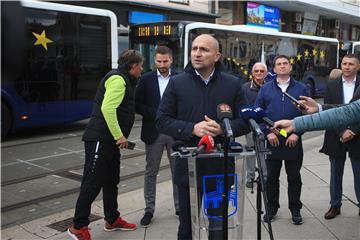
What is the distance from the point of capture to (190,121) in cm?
338

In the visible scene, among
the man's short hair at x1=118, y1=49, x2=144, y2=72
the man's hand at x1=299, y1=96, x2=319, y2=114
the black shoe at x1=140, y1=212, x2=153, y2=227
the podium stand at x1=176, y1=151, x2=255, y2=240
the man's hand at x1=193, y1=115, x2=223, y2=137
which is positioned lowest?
the black shoe at x1=140, y1=212, x2=153, y2=227

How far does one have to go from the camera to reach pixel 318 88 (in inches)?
850

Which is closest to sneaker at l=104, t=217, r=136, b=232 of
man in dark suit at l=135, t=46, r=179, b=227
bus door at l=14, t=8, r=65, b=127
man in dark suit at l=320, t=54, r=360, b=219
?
man in dark suit at l=135, t=46, r=179, b=227

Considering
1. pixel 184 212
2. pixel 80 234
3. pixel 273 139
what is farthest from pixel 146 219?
pixel 273 139

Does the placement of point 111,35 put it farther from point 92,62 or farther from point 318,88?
point 318,88

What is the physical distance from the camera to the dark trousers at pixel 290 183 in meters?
4.81

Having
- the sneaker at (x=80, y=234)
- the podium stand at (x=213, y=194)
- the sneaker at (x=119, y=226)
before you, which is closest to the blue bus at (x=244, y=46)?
the sneaker at (x=119, y=226)

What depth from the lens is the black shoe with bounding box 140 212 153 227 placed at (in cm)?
477

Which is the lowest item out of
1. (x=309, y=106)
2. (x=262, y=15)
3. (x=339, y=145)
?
(x=339, y=145)

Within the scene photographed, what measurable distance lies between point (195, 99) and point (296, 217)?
2157 millimetres

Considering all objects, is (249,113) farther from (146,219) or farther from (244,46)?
(244,46)

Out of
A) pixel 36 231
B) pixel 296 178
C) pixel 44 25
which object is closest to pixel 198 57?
pixel 296 178

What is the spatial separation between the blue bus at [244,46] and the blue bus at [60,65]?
60.2 inches

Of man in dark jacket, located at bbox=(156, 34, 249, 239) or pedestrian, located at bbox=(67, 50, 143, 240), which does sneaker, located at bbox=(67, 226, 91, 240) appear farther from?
man in dark jacket, located at bbox=(156, 34, 249, 239)
